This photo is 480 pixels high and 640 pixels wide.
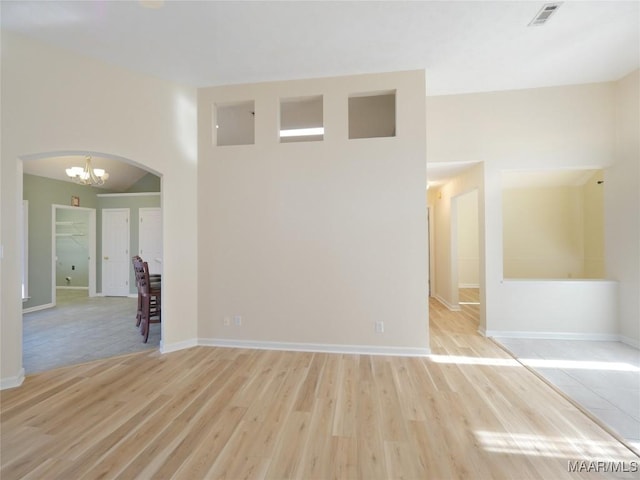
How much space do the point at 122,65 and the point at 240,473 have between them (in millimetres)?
4327

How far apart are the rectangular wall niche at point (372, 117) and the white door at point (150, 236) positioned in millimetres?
5715

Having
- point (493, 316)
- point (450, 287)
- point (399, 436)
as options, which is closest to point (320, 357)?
point (399, 436)

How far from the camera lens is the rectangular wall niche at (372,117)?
173 inches

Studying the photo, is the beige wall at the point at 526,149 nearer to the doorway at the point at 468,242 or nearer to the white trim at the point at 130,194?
the doorway at the point at 468,242

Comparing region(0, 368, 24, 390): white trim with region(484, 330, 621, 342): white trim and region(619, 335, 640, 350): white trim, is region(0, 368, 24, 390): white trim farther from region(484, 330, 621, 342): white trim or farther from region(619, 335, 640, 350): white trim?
region(619, 335, 640, 350): white trim

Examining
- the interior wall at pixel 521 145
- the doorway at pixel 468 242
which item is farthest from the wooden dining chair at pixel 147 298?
the doorway at pixel 468 242

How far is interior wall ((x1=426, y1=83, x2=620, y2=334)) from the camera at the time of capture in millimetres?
3943

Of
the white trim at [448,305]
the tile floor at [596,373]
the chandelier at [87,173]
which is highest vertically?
the chandelier at [87,173]

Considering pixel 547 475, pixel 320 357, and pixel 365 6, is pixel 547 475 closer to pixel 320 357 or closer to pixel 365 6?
pixel 320 357

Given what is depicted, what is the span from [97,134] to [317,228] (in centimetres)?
278

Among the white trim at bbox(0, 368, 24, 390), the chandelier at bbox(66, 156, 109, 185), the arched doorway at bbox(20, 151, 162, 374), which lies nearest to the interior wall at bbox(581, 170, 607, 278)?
the arched doorway at bbox(20, 151, 162, 374)

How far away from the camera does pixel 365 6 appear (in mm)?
2490

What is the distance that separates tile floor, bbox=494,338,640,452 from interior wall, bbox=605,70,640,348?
1.73 feet

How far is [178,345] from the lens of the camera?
3635 mm
